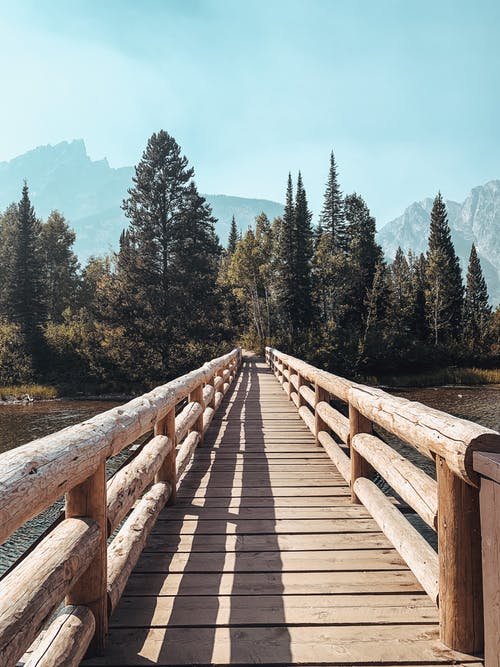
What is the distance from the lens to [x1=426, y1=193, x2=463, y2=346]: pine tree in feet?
152

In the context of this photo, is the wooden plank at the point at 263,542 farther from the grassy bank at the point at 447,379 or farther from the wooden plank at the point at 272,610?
the grassy bank at the point at 447,379

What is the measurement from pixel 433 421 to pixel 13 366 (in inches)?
1317

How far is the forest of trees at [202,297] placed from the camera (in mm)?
29703

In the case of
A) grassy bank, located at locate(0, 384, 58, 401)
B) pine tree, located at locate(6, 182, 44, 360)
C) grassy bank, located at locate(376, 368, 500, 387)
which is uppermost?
pine tree, located at locate(6, 182, 44, 360)

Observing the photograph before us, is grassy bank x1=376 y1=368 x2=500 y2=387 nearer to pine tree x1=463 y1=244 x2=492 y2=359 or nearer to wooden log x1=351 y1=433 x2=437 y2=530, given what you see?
pine tree x1=463 y1=244 x2=492 y2=359

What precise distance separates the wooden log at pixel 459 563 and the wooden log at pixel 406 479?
6.8 inches

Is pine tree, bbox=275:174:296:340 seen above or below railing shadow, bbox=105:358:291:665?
above

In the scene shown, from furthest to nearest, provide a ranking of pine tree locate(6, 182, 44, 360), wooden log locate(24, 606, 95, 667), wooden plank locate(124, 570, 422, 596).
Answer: pine tree locate(6, 182, 44, 360) < wooden plank locate(124, 570, 422, 596) < wooden log locate(24, 606, 95, 667)

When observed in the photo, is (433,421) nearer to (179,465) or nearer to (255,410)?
(179,465)

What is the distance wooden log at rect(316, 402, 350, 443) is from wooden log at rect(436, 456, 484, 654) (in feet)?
7.16

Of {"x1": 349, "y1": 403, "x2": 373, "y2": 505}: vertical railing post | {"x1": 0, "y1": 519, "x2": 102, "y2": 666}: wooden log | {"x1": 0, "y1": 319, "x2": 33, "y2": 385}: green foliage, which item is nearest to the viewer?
{"x1": 0, "y1": 519, "x2": 102, "y2": 666}: wooden log

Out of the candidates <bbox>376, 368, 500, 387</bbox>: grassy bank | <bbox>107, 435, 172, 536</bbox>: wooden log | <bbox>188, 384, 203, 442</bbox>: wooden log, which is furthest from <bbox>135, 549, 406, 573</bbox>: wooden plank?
<bbox>376, 368, 500, 387</bbox>: grassy bank

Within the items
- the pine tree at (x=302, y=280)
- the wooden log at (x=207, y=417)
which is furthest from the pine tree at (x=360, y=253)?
the wooden log at (x=207, y=417)

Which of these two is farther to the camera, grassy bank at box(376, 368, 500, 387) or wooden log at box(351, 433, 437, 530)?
grassy bank at box(376, 368, 500, 387)
